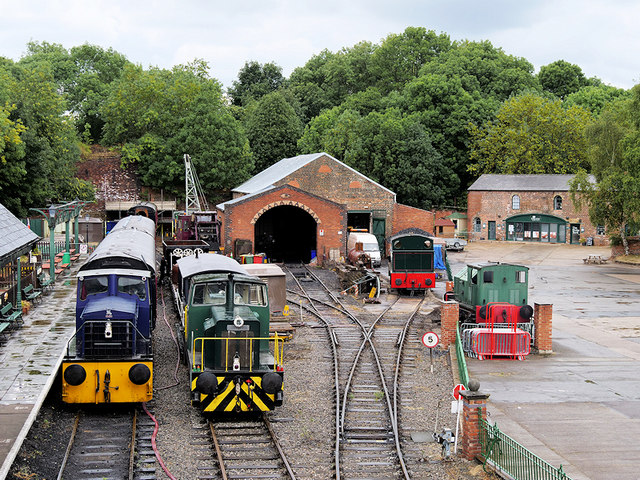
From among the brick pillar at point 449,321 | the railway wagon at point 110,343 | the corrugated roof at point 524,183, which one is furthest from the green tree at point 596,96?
the railway wagon at point 110,343

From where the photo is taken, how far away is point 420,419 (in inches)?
564

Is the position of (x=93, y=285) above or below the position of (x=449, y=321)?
above

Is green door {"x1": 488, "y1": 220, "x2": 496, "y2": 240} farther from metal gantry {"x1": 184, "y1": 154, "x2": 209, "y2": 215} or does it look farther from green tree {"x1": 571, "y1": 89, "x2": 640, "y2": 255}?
metal gantry {"x1": 184, "y1": 154, "x2": 209, "y2": 215}

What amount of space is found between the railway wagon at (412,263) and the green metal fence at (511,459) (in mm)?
18582

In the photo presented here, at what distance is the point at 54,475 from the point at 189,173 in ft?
154

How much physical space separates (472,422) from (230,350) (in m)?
4.64

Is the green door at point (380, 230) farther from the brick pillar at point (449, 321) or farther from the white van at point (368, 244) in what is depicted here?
the brick pillar at point (449, 321)

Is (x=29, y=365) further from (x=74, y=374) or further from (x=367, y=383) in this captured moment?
(x=367, y=383)

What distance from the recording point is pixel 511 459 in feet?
36.8

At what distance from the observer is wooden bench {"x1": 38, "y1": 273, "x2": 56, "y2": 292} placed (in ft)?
92.1

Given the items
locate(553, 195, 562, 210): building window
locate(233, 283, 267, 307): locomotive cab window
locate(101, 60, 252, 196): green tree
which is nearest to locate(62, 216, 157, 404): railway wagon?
locate(233, 283, 267, 307): locomotive cab window

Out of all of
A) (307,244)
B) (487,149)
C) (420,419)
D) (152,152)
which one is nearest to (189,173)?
(152,152)

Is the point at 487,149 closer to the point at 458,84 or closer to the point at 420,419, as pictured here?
the point at 458,84

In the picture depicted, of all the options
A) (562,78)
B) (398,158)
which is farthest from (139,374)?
(562,78)
